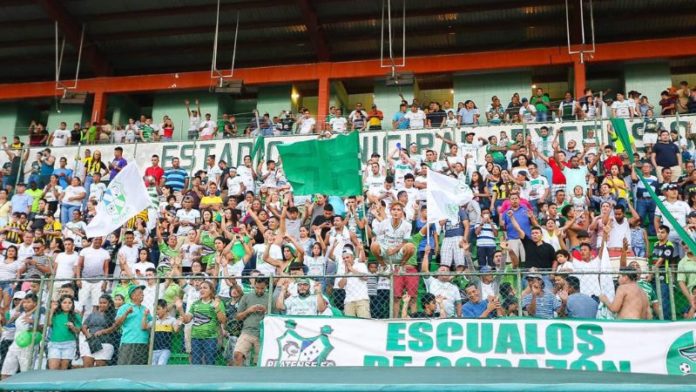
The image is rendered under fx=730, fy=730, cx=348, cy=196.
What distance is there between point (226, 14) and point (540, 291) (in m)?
15.9

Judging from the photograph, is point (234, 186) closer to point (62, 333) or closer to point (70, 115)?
point (62, 333)

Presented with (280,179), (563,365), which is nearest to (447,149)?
(280,179)

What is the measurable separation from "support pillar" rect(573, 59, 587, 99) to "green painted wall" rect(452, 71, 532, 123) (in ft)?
6.05

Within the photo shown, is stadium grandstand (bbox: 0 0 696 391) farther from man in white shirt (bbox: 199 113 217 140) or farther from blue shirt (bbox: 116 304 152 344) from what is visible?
man in white shirt (bbox: 199 113 217 140)

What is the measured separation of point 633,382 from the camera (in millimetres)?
5105

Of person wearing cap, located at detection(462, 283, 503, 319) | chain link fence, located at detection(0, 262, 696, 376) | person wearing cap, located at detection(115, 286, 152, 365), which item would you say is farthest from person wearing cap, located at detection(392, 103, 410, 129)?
person wearing cap, located at detection(115, 286, 152, 365)

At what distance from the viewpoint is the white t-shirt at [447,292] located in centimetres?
978

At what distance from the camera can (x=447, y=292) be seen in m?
9.88

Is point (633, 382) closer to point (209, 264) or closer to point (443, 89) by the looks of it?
point (209, 264)

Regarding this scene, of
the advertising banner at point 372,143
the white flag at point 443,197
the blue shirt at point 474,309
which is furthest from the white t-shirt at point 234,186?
the blue shirt at point 474,309

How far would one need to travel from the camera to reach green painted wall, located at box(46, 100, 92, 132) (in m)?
25.6

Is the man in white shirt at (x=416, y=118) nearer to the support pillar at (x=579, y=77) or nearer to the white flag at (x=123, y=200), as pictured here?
the support pillar at (x=579, y=77)

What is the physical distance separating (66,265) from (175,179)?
5197 millimetres

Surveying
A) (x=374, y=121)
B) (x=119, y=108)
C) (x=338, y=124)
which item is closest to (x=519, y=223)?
(x=374, y=121)
